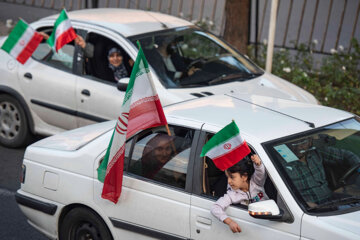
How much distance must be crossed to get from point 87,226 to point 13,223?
1.56 metres

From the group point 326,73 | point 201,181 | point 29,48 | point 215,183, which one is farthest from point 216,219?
point 326,73

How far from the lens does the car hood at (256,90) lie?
698cm

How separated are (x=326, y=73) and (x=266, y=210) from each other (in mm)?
7084

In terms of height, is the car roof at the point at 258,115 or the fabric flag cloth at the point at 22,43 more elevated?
the car roof at the point at 258,115

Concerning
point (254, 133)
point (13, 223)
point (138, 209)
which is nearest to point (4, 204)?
point (13, 223)

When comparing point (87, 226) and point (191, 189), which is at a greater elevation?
point (191, 189)

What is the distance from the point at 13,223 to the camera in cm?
631

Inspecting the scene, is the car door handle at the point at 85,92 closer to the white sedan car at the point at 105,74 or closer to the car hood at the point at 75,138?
the white sedan car at the point at 105,74

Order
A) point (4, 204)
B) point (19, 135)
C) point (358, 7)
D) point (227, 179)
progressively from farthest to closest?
point (358, 7), point (19, 135), point (4, 204), point (227, 179)

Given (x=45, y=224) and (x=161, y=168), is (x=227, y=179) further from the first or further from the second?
(x=45, y=224)

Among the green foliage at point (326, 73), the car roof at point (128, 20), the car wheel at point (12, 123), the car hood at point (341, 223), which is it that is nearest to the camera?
the car hood at point (341, 223)

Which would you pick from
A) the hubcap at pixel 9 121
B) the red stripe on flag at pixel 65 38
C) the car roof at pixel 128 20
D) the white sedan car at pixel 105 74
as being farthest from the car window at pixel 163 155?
the hubcap at pixel 9 121

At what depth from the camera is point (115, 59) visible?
7598 mm

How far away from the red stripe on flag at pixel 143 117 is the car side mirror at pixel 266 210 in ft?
3.57
